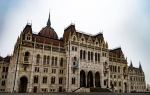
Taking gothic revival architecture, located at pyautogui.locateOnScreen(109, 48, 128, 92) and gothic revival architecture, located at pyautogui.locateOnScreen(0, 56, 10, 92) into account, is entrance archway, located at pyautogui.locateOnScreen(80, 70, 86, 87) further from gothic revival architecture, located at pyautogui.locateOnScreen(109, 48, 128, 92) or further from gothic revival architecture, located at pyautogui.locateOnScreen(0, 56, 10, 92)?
gothic revival architecture, located at pyautogui.locateOnScreen(0, 56, 10, 92)

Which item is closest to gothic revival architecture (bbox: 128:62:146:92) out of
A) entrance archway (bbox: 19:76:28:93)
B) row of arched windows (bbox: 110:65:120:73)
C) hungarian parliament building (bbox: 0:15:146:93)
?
hungarian parliament building (bbox: 0:15:146:93)

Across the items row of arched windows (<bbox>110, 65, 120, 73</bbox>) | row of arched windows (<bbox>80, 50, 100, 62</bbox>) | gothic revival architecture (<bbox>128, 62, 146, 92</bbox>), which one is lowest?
gothic revival architecture (<bbox>128, 62, 146, 92</bbox>)

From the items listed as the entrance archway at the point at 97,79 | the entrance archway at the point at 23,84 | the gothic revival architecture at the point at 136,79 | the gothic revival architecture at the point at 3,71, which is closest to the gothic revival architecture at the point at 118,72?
the entrance archway at the point at 97,79

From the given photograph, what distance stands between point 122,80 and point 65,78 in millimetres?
31537

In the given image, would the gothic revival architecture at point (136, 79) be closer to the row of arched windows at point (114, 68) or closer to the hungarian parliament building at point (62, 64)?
the hungarian parliament building at point (62, 64)

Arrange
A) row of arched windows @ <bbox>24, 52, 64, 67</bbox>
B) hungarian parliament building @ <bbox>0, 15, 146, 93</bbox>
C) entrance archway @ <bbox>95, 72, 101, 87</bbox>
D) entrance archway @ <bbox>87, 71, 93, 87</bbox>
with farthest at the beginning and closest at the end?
entrance archway @ <bbox>95, 72, 101, 87</bbox> < entrance archway @ <bbox>87, 71, 93, 87</bbox> < row of arched windows @ <bbox>24, 52, 64, 67</bbox> < hungarian parliament building @ <bbox>0, 15, 146, 93</bbox>

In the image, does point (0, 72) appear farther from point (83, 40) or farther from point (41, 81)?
point (83, 40)

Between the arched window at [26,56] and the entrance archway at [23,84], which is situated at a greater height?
the arched window at [26,56]

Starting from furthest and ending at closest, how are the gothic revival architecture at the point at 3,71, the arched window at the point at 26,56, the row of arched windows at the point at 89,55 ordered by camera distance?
the gothic revival architecture at the point at 3,71
the row of arched windows at the point at 89,55
the arched window at the point at 26,56

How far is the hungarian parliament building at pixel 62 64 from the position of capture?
52344 millimetres

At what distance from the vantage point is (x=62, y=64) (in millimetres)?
59750

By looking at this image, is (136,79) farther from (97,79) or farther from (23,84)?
(23,84)

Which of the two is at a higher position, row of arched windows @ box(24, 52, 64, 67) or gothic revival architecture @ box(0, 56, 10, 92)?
row of arched windows @ box(24, 52, 64, 67)

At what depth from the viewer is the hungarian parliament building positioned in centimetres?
5234
